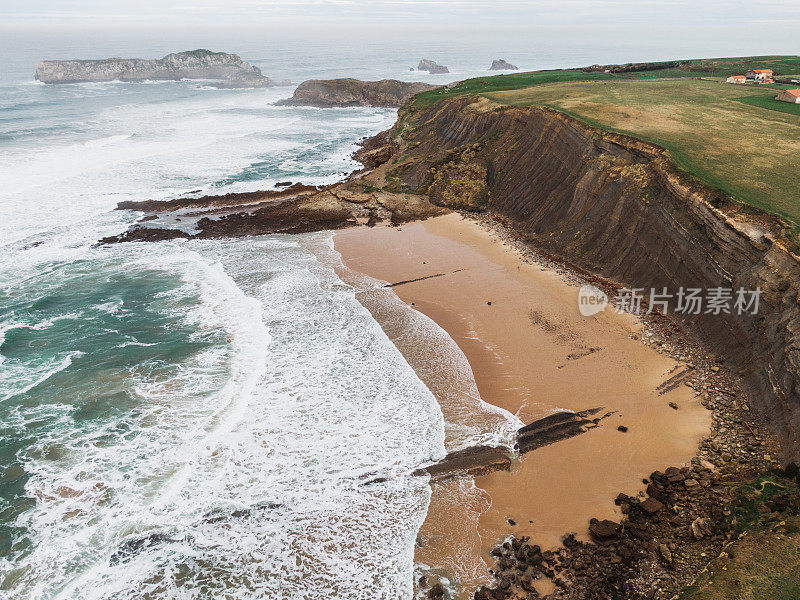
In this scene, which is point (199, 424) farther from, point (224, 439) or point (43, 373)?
point (43, 373)

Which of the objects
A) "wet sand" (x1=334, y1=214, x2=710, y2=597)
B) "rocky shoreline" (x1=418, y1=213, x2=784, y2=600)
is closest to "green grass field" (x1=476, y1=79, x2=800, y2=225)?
"wet sand" (x1=334, y1=214, x2=710, y2=597)

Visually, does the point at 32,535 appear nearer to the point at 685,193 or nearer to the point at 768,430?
the point at 768,430

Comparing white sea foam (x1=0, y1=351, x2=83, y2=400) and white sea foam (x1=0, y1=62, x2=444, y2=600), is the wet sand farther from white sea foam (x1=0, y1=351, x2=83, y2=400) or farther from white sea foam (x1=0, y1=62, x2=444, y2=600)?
white sea foam (x1=0, y1=351, x2=83, y2=400)

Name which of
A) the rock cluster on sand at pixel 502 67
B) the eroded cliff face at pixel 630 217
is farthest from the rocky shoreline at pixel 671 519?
the rock cluster on sand at pixel 502 67

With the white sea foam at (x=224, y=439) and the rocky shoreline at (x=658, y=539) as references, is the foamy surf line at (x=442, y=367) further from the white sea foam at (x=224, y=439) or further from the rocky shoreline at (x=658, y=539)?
the rocky shoreline at (x=658, y=539)

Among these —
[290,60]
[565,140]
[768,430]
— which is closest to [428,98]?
[565,140]

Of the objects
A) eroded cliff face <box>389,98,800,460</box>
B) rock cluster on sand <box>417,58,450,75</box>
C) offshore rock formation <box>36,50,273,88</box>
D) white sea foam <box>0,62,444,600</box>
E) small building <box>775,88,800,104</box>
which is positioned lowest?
white sea foam <box>0,62,444,600</box>
